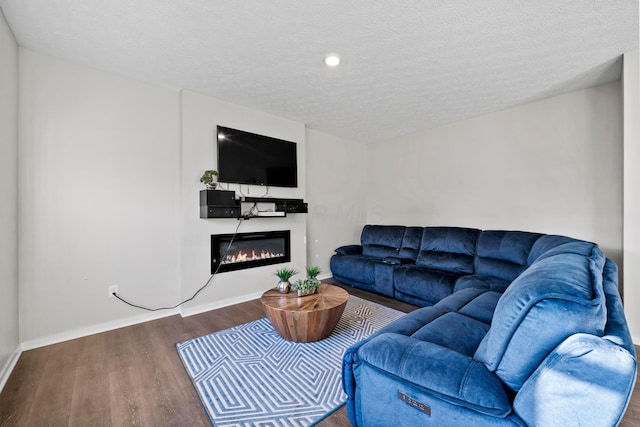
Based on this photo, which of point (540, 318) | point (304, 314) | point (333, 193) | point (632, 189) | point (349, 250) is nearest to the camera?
point (540, 318)

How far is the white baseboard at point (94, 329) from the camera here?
2.32 m

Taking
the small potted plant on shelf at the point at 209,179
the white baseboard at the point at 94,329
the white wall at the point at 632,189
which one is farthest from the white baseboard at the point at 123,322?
the white wall at the point at 632,189

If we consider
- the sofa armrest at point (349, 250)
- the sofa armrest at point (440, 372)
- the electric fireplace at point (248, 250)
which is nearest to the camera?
the sofa armrest at point (440, 372)

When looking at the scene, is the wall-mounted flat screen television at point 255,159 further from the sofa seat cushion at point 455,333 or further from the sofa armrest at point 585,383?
the sofa armrest at point 585,383

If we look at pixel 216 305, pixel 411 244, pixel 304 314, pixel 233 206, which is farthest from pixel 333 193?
pixel 304 314

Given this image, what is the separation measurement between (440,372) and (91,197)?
315 centimetres

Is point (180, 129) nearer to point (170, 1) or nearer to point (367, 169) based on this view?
point (170, 1)

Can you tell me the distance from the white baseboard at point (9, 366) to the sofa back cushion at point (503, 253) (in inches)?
167

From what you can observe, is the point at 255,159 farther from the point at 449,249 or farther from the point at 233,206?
the point at 449,249

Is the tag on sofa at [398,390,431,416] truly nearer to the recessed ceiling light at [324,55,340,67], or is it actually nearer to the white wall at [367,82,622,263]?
the recessed ceiling light at [324,55,340,67]

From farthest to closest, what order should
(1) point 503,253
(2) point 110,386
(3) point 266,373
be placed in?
(1) point 503,253 → (3) point 266,373 → (2) point 110,386

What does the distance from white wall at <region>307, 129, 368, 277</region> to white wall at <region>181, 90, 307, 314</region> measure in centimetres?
89

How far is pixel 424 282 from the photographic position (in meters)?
3.09

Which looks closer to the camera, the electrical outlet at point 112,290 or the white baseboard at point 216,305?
the electrical outlet at point 112,290
